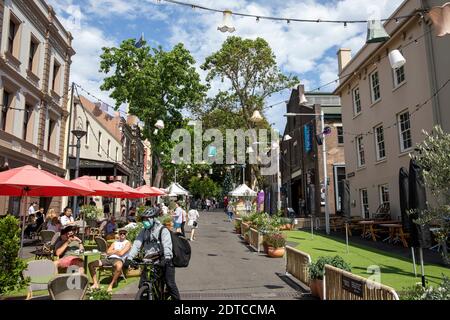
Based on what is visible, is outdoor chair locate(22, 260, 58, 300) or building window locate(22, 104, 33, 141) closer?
outdoor chair locate(22, 260, 58, 300)

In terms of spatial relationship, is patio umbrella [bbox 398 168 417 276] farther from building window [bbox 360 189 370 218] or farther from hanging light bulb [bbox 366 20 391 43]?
building window [bbox 360 189 370 218]

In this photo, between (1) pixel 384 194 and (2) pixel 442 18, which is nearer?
(2) pixel 442 18

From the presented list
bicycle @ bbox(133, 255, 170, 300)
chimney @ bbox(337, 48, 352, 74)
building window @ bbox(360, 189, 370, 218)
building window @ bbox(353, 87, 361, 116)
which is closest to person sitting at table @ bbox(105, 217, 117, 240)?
bicycle @ bbox(133, 255, 170, 300)

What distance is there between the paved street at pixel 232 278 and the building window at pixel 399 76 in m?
10.2

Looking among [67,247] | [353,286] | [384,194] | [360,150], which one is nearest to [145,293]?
[353,286]

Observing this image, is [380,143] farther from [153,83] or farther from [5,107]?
[5,107]

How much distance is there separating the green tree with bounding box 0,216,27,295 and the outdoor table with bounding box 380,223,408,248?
12.8m

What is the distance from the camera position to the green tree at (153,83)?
2498 centimetres

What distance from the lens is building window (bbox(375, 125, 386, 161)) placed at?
1898 cm

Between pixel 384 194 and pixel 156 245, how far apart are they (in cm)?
1581

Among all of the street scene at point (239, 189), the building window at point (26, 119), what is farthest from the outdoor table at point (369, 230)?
the building window at point (26, 119)

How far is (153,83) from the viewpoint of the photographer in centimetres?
2486
